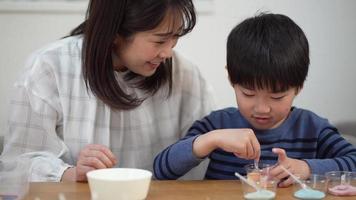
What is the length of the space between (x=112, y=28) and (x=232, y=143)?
0.45m

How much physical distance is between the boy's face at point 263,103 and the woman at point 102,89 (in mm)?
226

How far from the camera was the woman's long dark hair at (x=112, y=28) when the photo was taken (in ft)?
4.06

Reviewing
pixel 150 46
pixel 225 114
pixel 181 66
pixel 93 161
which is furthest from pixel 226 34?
pixel 93 161

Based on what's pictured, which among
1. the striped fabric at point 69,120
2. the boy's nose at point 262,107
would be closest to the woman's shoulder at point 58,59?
the striped fabric at point 69,120

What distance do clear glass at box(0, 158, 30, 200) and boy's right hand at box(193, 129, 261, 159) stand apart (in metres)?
0.37

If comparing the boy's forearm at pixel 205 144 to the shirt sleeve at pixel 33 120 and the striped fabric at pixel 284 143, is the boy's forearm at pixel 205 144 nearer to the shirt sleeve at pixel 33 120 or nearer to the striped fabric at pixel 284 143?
the striped fabric at pixel 284 143

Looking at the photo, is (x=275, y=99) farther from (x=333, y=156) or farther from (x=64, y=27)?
(x=64, y=27)

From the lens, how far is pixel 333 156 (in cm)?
125

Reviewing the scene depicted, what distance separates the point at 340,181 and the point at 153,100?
2.05 feet

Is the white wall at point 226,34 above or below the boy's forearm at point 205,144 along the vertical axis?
above

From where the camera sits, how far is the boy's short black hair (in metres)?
1.19

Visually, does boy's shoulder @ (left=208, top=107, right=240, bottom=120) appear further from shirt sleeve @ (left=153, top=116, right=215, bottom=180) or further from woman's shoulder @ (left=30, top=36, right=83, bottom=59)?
woman's shoulder @ (left=30, top=36, right=83, bottom=59)

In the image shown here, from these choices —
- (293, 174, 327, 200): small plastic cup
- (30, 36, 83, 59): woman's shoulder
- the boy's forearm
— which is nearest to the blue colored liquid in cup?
(293, 174, 327, 200): small plastic cup

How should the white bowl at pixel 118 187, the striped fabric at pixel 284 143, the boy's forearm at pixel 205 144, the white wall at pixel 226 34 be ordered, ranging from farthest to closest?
the white wall at pixel 226 34 < the striped fabric at pixel 284 143 < the boy's forearm at pixel 205 144 < the white bowl at pixel 118 187
